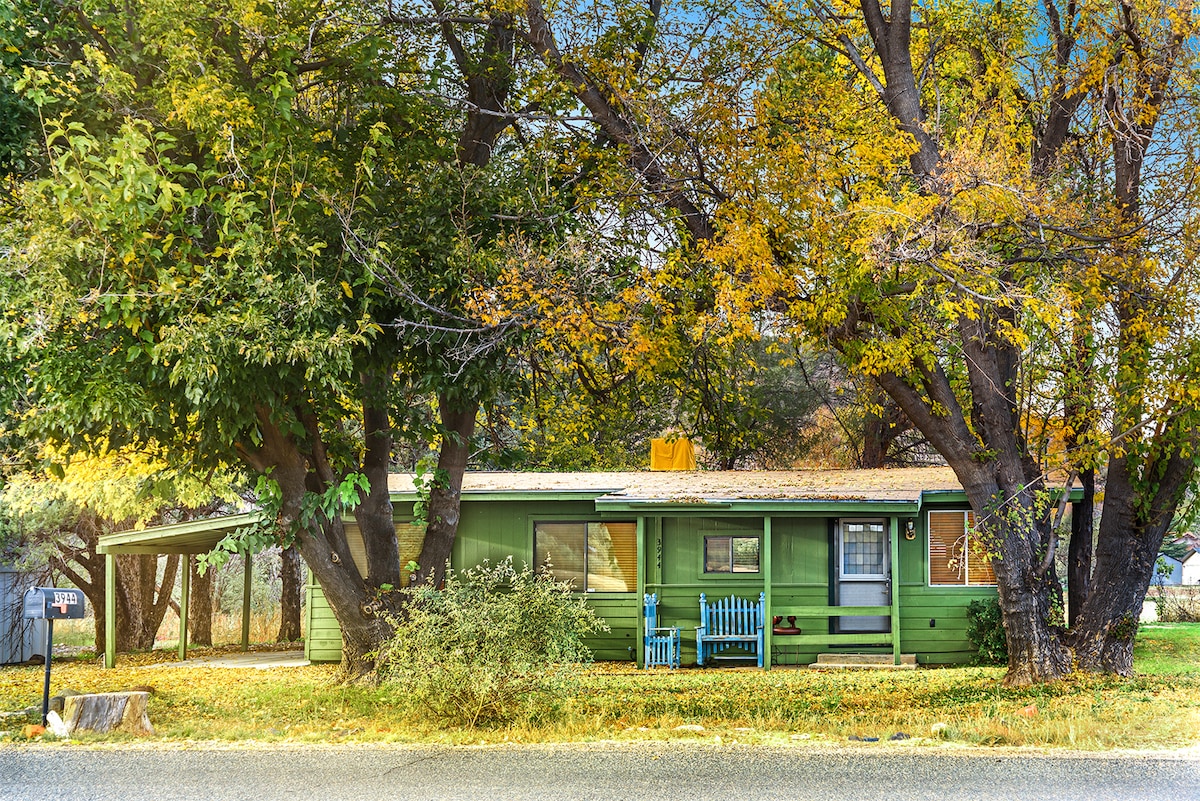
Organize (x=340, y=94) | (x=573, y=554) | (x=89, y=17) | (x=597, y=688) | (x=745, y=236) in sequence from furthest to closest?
(x=573, y=554)
(x=597, y=688)
(x=340, y=94)
(x=745, y=236)
(x=89, y=17)

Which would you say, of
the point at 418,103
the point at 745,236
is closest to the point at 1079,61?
the point at 745,236

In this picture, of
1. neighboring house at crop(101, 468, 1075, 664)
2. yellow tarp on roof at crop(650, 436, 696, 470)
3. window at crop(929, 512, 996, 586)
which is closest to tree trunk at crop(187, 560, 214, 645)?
neighboring house at crop(101, 468, 1075, 664)

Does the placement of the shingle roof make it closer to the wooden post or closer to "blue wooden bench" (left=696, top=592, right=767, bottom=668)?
the wooden post

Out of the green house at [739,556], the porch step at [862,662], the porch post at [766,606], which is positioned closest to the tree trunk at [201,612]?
the green house at [739,556]

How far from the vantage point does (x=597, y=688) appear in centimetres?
1343

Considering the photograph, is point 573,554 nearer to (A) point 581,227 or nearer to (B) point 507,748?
(A) point 581,227

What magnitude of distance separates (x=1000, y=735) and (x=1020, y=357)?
19.1 ft

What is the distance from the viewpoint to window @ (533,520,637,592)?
17.5 m

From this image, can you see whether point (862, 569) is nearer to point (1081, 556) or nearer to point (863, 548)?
point (863, 548)

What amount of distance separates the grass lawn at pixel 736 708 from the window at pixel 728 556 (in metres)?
1.87

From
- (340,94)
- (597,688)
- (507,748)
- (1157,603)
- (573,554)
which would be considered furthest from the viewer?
(1157,603)

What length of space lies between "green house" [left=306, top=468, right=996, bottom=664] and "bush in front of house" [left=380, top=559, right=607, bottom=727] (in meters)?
5.98

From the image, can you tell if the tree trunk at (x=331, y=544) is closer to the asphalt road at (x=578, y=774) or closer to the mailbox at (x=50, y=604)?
the mailbox at (x=50, y=604)

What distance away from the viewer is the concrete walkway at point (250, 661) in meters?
17.6
